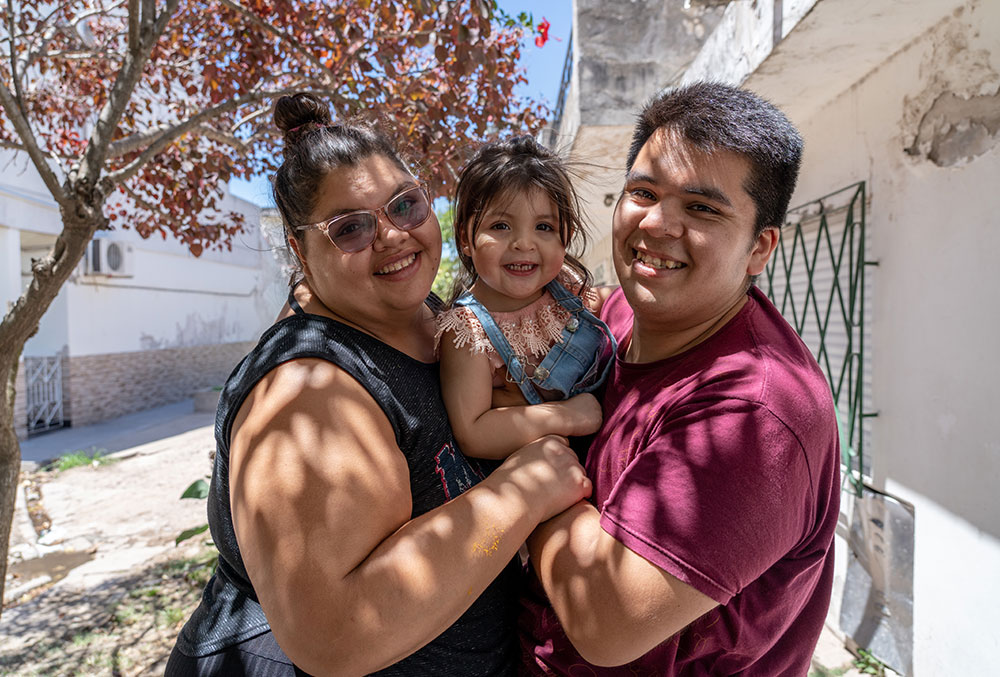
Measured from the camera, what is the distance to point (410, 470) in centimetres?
145

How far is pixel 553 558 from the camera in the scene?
1.29 meters

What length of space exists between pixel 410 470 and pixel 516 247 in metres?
0.81

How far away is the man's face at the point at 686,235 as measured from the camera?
1.43m

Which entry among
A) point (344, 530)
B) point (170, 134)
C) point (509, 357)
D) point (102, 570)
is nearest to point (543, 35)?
point (170, 134)

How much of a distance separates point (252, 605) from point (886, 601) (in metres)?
3.35

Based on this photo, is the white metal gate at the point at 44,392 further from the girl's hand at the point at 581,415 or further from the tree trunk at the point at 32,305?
the girl's hand at the point at 581,415

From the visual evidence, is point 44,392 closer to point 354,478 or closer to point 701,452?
point 354,478

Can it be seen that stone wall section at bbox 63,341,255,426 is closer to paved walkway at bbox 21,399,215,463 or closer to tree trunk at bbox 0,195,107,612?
paved walkway at bbox 21,399,215,463

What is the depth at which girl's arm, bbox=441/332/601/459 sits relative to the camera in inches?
64.6

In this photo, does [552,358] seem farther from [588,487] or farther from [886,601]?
[886,601]

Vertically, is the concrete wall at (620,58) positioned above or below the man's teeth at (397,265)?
above

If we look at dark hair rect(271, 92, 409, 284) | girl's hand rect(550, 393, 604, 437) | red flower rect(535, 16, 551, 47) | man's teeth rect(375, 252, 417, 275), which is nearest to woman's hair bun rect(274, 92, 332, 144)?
dark hair rect(271, 92, 409, 284)

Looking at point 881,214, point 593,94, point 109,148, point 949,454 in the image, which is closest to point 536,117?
point 593,94

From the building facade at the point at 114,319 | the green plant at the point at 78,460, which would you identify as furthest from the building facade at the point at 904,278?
the green plant at the point at 78,460
